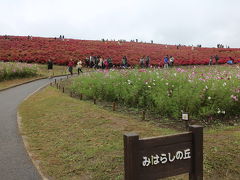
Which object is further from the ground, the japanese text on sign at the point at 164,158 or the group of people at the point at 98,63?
the group of people at the point at 98,63

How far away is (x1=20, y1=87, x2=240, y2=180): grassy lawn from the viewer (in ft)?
19.2

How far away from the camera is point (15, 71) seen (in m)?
24.0

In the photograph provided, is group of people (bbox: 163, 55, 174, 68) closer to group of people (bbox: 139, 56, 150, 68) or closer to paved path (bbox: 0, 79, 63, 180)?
group of people (bbox: 139, 56, 150, 68)

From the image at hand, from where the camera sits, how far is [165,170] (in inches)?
138

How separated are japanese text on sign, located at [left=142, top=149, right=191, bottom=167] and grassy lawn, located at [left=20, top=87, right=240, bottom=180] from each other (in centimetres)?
207

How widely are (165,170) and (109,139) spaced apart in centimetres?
412

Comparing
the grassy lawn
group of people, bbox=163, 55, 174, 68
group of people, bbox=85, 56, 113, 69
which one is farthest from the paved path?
group of people, bbox=163, 55, 174, 68

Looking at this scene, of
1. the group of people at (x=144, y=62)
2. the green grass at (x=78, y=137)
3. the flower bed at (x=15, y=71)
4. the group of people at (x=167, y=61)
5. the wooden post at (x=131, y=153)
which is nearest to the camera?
the wooden post at (x=131, y=153)

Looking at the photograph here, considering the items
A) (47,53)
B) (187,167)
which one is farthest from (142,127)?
(47,53)

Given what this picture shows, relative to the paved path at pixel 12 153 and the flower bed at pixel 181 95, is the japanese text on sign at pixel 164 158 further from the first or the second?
the flower bed at pixel 181 95

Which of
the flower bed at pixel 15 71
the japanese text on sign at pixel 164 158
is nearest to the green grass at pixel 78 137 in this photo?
the japanese text on sign at pixel 164 158

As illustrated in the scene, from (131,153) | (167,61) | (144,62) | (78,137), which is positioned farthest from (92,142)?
(144,62)

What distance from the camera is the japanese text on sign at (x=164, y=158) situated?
133 inches

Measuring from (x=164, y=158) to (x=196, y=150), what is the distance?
49 cm
